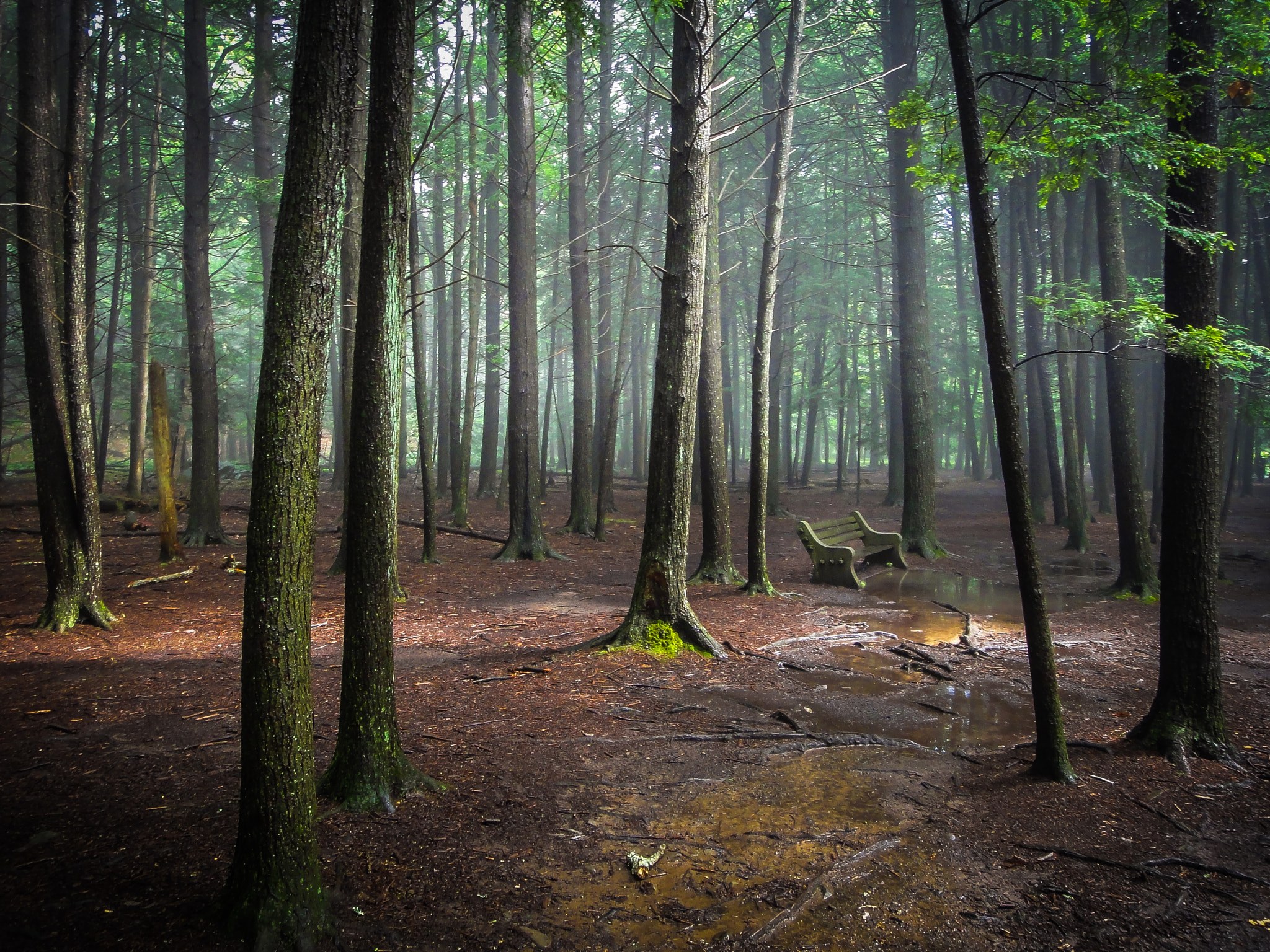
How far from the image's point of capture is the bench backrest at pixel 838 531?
12945 mm

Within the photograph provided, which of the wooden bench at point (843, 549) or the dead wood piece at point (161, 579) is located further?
the wooden bench at point (843, 549)

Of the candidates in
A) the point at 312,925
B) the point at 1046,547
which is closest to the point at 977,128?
the point at 312,925

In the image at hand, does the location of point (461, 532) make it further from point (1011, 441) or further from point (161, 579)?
point (1011, 441)

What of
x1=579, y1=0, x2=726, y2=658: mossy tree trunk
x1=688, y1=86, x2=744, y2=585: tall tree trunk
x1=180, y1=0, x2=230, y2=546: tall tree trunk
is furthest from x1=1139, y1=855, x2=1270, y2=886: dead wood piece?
x1=180, y1=0, x2=230, y2=546: tall tree trunk

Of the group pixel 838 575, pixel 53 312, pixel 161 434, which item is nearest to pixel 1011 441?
pixel 838 575

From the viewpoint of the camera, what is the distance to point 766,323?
10.7 meters

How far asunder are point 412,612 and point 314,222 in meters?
7.32

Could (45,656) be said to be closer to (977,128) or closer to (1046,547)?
(977,128)

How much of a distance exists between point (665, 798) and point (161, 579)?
931cm

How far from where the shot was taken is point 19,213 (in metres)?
7.68

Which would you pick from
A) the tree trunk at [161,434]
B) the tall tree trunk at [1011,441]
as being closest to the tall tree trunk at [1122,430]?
the tall tree trunk at [1011,441]

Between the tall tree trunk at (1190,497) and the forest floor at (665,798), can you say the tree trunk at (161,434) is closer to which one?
the forest floor at (665,798)

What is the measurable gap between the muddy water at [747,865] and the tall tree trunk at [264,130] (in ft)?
44.6

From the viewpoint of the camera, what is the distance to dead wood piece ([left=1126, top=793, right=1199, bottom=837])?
4.26 meters
